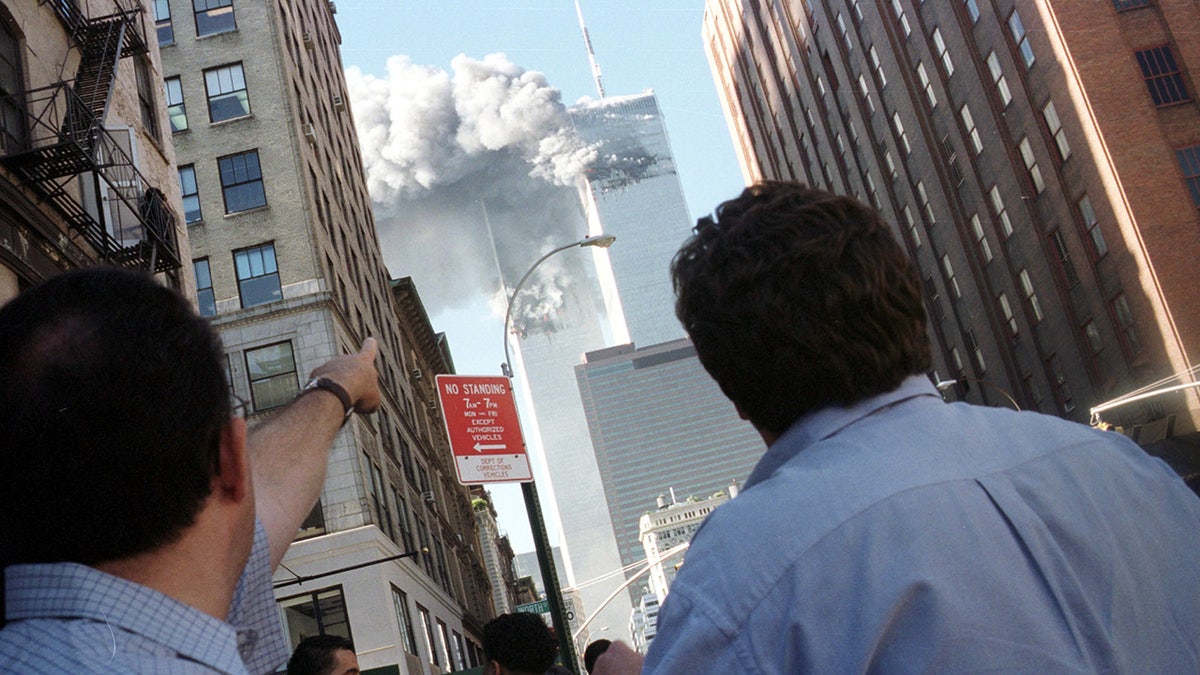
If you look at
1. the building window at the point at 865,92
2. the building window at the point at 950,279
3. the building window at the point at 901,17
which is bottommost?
the building window at the point at 950,279

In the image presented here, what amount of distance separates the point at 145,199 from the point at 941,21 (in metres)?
37.7

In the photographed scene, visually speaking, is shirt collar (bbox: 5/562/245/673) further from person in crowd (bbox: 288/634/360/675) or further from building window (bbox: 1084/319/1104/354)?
building window (bbox: 1084/319/1104/354)

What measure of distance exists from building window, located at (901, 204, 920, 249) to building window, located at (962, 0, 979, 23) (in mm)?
11788

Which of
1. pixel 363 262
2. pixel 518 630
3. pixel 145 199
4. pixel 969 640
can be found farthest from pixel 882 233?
pixel 363 262

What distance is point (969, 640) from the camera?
1851mm

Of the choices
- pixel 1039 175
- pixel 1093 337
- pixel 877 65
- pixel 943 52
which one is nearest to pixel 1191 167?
pixel 1039 175

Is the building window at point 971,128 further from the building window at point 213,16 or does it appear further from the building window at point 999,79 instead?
the building window at point 213,16

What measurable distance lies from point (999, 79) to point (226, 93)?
28.8m

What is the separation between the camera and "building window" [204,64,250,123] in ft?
A: 115

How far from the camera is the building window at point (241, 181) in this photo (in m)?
33.7

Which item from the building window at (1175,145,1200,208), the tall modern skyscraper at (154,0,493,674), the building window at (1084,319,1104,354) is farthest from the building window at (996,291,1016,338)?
the tall modern skyscraper at (154,0,493,674)

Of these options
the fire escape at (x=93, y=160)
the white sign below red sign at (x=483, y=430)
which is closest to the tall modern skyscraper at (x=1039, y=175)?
the white sign below red sign at (x=483, y=430)

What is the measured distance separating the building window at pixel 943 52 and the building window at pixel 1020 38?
4.91m

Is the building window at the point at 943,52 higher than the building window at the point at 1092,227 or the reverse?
higher
